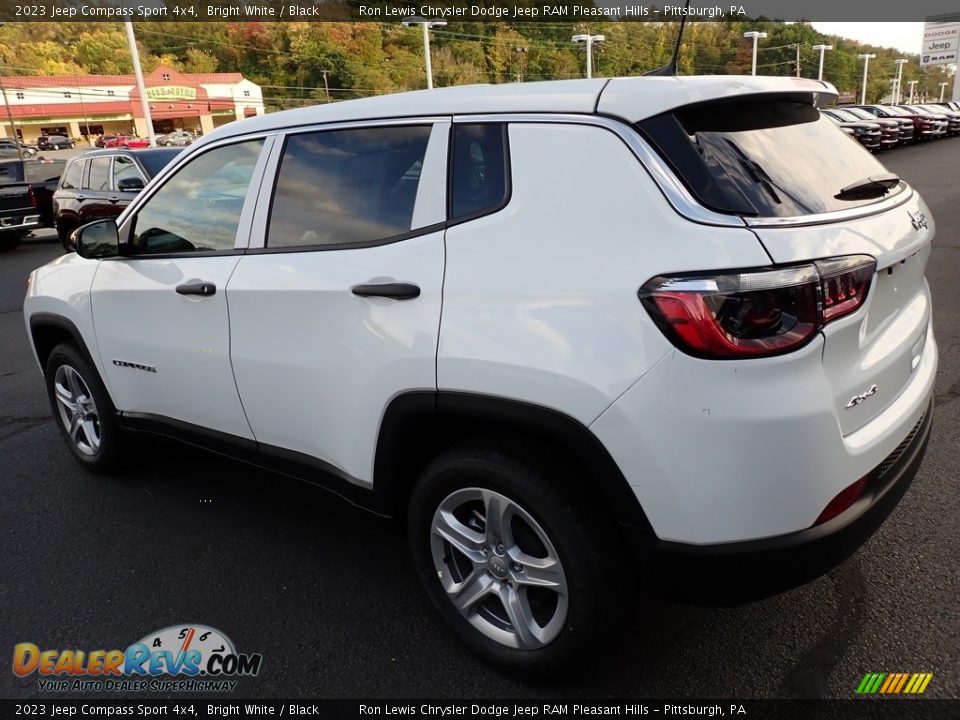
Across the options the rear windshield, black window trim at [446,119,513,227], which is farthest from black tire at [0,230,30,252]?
the rear windshield

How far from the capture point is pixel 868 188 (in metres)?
2.22

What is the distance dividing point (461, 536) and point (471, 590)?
7.9 inches

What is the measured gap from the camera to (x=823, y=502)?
73.1 inches

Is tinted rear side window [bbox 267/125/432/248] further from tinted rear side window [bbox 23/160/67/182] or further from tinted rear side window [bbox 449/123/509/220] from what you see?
tinted rear side window [bbox 23/160/67/182]

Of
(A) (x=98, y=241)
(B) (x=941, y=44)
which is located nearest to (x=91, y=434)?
(A) (x=98, y=241)

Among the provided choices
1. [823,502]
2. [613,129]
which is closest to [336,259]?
[613,129]

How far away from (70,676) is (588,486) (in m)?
1.91

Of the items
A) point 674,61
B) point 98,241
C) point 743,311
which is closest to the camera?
point 743,311

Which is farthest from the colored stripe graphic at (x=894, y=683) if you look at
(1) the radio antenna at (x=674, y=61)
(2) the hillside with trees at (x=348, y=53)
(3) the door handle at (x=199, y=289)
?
(2) the hillside with trees at (x=348, y=53)

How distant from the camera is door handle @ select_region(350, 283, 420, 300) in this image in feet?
7.34

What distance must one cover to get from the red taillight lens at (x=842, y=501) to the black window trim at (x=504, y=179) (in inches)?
47.2

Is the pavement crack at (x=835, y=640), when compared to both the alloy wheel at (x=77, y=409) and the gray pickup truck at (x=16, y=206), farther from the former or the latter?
the gray pickup truck at (x=16, y=206)

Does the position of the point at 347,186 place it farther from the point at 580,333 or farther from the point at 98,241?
the point at 98,241

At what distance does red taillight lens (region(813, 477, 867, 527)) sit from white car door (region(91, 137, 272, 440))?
2.12m
